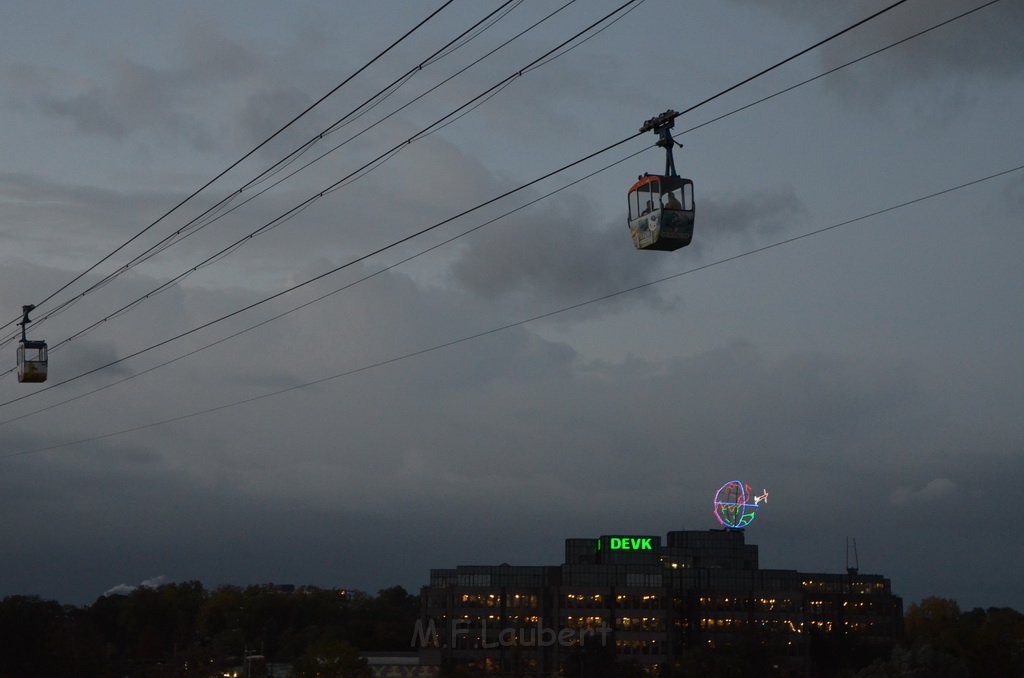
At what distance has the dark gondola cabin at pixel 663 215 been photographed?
33.2 metres

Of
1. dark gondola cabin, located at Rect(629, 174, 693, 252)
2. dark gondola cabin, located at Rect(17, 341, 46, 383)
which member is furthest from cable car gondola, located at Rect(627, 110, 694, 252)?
dark gondola cabin, located at Rect(17, 341, 46, 383)

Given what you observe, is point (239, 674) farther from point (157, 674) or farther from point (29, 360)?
point (29, 360)

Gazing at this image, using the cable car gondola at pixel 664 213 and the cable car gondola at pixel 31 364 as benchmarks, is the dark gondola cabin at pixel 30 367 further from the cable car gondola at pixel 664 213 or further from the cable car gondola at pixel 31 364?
the cable car gondola at pixel 664 213

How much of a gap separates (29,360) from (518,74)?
33959mm

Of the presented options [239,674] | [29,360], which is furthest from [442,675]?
[29,360]

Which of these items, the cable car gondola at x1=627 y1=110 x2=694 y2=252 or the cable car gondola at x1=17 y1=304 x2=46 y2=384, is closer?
the cable car gondola at x1=627 y1=110 x2=694 y2=252

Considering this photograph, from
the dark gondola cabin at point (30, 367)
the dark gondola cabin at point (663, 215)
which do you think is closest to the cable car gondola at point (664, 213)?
the dark gondola cabin at point (663, 215)

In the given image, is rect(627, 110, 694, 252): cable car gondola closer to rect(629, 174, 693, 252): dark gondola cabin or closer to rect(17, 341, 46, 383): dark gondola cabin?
rect(629, 174, 693, 252): dark gondola cabin

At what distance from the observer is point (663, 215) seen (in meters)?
33.2

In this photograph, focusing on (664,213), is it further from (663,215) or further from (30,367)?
(30,367)

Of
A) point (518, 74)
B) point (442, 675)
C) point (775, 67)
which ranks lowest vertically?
Result: point (442, 675)

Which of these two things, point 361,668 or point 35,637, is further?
point 361,668

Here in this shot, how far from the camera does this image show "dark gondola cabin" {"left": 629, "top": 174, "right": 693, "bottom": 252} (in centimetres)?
3325

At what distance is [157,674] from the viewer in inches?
7264
